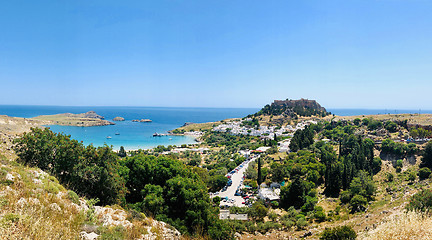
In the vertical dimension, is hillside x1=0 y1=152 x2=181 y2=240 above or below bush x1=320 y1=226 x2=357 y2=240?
above

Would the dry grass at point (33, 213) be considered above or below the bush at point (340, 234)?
above

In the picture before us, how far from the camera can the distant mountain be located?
105 meters

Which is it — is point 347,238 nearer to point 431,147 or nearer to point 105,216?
point 105,216

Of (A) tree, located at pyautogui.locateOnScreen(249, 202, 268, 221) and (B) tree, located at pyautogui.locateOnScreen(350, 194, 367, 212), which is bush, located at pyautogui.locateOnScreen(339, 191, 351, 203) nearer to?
(B) tree, located at pyautogui.locateOnScreen(350, 194, 367, 212)

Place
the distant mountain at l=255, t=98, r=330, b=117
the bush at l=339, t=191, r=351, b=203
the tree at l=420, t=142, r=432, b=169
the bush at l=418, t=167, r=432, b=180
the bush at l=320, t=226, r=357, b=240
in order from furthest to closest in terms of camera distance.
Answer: the distant mountain at l=255, t=98, r=330, b=117 → the tree at l=420, t=142, r=432, b=169 → the bush at l=418, t=167, r=432, b=180 → the bush at l=339, t=191, r=351, b=203 → the bush at l=320, t=226, r=357, b=240

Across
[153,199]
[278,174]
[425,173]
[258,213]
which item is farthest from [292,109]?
[153,199]

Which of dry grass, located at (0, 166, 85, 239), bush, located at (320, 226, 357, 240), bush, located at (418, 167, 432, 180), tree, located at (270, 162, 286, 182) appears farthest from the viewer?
tree, located at (270, 162, 286, 182)

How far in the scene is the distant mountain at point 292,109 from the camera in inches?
4144

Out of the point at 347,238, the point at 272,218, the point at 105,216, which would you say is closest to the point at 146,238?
the point at 105,216

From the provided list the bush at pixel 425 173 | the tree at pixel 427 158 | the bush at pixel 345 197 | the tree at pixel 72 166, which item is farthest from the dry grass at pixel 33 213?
the tree at pixel 427 158

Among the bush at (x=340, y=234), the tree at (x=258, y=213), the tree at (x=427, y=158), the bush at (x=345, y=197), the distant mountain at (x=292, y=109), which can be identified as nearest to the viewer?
the bush at (x=340, y=234)

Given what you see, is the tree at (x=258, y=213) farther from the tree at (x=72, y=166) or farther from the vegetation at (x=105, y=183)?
the tree at (x=72, y=166)

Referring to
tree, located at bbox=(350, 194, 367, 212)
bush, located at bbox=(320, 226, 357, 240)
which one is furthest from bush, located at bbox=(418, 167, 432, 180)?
bush, located at bbox=(320, 226, 357, 240)

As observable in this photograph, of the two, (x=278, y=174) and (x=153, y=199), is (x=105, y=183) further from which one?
(x=278, y=174)
